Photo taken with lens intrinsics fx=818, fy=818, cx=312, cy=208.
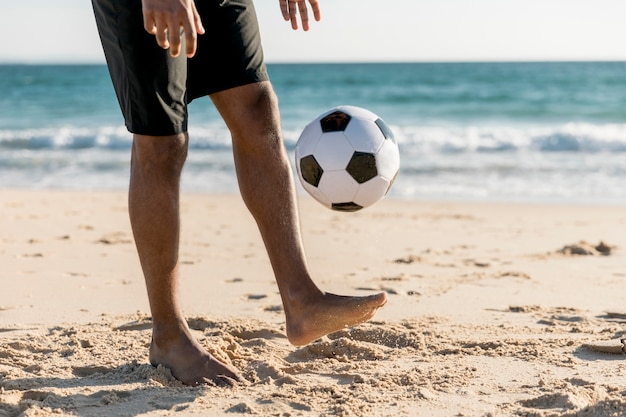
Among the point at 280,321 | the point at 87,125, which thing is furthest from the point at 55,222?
the point at 87,125

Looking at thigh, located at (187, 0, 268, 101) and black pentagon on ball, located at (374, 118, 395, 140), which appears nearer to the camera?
thigh, located at (187, 0, 268, 101)

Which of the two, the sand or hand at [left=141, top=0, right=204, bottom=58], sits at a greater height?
hand at [left=141, top=0, right=204, bottom=58]

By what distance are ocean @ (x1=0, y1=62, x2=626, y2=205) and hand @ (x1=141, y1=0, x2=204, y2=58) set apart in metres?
5.96

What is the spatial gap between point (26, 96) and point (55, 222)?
21237 millimetres

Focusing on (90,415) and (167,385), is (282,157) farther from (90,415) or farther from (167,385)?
(90,415)

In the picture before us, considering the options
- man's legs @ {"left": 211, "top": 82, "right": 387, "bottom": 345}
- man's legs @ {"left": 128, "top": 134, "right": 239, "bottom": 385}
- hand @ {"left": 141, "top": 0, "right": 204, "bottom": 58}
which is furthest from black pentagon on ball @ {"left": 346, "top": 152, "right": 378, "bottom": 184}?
hand @ {"left": 141, "top": 0, "right": 204, "bottom": 58}

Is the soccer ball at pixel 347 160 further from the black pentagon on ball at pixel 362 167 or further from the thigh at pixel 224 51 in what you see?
A: the thigh at pixel 224 51

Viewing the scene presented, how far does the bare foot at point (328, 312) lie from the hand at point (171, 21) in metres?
0.88

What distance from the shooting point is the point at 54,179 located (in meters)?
9.81

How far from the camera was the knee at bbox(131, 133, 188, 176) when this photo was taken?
8.13 ft

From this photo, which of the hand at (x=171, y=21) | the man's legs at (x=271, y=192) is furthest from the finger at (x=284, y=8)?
the hand at (x=171, y=21)

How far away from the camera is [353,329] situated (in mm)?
3188

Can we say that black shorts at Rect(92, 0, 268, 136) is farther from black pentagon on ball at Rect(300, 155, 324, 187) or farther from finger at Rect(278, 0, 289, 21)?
black pentagon on ball at Rect(300, 155, 324, 187)

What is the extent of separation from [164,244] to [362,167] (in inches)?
33.6
